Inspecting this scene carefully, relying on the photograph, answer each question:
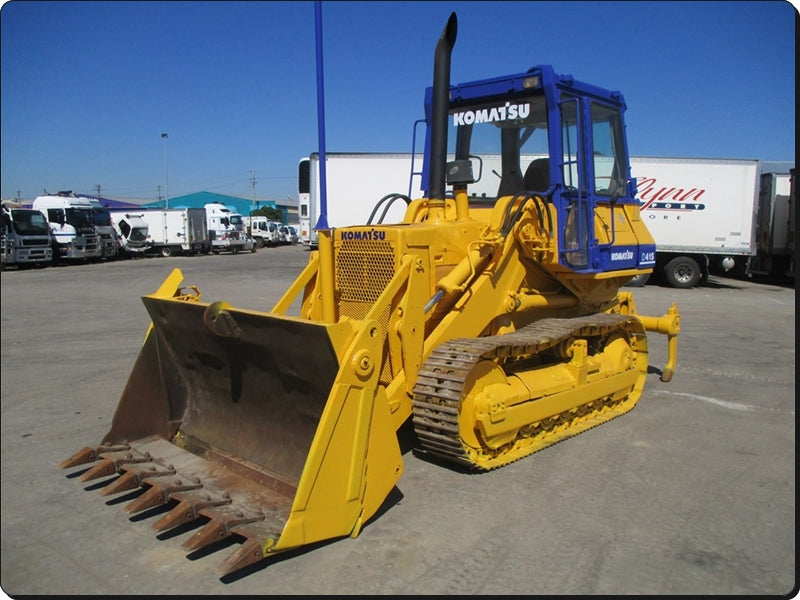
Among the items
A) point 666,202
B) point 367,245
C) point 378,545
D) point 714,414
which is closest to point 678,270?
point 666,202

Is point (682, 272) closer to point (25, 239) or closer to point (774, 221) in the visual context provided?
point (774, 221)

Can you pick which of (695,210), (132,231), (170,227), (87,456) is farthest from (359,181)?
(132,231)

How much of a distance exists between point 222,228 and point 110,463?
35.3 metres

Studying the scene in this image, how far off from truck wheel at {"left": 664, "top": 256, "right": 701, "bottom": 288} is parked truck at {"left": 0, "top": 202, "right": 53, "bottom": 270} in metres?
23.6

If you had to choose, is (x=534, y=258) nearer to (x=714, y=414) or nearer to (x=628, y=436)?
(x=628, y=436)

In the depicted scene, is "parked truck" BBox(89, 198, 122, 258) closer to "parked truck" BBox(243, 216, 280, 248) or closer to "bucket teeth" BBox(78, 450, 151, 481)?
"parked truck" BBox(243, 216, 280, 248)

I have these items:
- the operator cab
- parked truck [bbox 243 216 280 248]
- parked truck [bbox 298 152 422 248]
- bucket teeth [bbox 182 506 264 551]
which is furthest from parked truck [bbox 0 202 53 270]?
bucket teeth [bbox 182 506 264 551]

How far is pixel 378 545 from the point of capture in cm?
364

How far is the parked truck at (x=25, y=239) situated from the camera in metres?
25.0

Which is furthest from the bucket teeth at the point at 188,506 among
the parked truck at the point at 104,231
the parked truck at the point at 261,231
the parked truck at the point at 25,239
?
the parked truck at the point at 261,231

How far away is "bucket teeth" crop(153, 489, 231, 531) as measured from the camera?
3.54m

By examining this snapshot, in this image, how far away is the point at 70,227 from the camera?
28266 mm

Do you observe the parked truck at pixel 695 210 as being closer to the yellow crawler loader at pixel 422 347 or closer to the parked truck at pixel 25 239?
the yellow crawler loader at pixel 422 347

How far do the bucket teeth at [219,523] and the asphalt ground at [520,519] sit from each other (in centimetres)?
19
